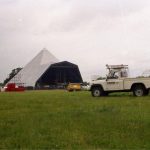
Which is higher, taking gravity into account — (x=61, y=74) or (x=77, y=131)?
(x=61, y=74)

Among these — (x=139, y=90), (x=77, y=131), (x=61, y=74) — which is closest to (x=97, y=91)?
(x=139, y=90)

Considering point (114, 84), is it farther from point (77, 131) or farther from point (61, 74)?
point (61, 74)

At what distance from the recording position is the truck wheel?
28673mm

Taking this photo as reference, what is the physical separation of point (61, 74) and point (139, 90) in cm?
9750

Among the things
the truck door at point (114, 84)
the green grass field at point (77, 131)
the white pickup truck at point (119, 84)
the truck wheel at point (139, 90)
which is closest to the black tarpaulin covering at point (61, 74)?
the white pickup truck at point (119, 84)

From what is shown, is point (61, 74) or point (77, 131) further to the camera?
point (61, 74)

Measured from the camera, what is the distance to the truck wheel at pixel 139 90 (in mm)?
28673

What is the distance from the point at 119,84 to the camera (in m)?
29.8

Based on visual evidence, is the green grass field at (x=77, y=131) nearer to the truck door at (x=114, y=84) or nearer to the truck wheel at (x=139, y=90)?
the truck wheel at (x=139, y=90)

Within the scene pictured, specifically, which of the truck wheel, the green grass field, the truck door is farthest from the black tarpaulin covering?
the green grass field

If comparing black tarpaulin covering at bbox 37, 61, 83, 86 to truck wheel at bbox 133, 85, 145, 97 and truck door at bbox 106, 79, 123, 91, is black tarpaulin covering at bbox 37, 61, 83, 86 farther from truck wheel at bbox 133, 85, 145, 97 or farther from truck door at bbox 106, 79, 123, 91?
truck wheel at bbox 133, 85, 145, 97

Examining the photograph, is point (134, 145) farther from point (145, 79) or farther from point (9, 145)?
point (145, 79)

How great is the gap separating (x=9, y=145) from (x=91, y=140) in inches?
71.0

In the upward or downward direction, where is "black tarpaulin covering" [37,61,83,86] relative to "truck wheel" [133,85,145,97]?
upward
